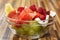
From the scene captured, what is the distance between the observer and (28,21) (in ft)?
2.97

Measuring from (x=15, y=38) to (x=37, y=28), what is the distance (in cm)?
14

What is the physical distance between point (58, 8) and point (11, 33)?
60 cm

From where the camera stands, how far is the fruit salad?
2.96ft

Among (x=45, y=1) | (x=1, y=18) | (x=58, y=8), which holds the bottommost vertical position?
(x=1, y=18)

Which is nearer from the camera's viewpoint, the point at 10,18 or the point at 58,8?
the point at 10,18

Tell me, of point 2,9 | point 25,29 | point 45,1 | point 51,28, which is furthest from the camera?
point 45,1

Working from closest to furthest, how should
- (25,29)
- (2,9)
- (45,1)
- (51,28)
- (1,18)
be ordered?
(25,29), (51,28), (1,18), (2,9), (45,1)

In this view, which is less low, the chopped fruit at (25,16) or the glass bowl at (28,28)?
the chopped fruit at (25,16)

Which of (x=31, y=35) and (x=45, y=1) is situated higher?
(x=45, y=1)

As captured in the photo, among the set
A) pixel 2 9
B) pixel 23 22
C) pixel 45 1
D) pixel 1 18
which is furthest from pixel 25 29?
pixel 45 1

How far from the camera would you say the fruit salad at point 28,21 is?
2.96 ft

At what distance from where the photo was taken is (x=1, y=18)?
1214mm

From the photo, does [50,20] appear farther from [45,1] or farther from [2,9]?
[45,1]

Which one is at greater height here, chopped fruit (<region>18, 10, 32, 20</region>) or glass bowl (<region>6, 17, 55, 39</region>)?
chopped fruit (<region>18, 10, 32, 20</region>)
